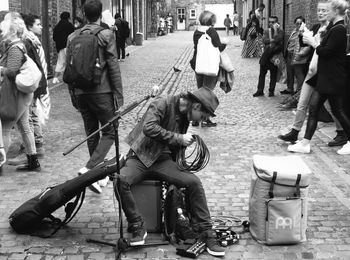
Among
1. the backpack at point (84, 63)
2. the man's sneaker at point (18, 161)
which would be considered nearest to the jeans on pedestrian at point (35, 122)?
the man's sneaker at point (18, 161)

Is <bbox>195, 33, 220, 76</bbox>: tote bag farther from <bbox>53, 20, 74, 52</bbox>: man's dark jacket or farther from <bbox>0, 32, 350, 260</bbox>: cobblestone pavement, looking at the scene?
<bbox>53, 20, 74, 52</bbox>: man's dark jacket

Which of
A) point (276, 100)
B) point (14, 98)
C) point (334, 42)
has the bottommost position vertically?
point (276, 100)

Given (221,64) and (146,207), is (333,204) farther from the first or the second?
(221,64)

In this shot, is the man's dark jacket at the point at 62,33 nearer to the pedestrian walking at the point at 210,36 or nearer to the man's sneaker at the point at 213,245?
the pedestrian walking at the point at 210,36

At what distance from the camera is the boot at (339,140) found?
27.7 ft

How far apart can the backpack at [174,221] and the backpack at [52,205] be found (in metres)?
0.47

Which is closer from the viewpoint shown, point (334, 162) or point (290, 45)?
point (334, 162)

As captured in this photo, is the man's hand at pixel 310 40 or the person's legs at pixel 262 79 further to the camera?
the person's legs at pixel 262 79

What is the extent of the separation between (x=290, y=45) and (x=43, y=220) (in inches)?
331

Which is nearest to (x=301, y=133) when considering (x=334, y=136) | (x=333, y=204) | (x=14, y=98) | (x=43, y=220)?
(x=334, y=136)

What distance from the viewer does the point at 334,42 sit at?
7.64 m

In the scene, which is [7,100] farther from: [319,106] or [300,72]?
[300,72]

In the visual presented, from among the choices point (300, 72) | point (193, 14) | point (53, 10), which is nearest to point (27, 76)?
point (300, 72)

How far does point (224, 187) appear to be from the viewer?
655 centimetres
